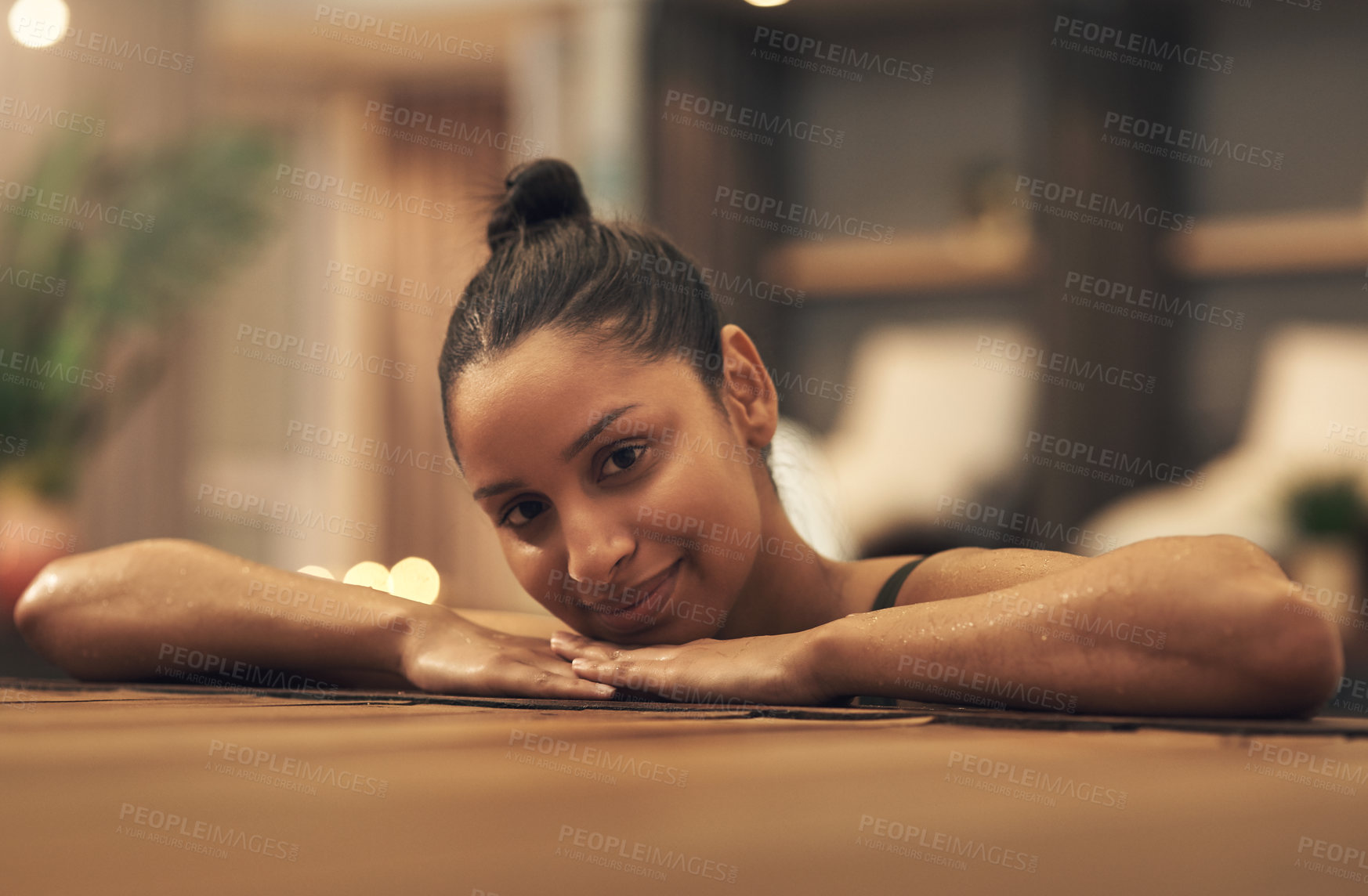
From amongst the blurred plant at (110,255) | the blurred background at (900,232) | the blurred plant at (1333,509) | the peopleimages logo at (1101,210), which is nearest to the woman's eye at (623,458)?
the blurred background at (900,232)

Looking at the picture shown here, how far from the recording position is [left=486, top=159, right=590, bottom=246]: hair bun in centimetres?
108

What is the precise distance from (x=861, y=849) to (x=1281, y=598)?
39 centimetres

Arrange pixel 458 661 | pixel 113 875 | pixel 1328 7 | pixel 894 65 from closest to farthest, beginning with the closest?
pixel 113 875 → pixel 458 661 → pixel 1328 7 → pixel 894 65

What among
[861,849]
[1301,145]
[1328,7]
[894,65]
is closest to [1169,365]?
[1301,145]

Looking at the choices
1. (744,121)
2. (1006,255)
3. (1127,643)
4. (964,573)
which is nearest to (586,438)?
(964,573)

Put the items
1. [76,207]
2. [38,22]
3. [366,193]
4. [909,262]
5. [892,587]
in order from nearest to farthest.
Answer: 1. [892,587]
2. [76,207]
3. [38,22]
4. [909,262]
5. [366,193]

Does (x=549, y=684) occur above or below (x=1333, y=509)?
below

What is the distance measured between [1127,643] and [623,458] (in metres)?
0.41

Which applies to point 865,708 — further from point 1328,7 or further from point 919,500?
point 1328,7

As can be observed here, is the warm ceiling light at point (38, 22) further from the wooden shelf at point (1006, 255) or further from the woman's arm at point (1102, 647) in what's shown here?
the woman's arm at point (1102, 647)

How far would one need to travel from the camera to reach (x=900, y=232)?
3.42 m

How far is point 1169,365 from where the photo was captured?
2975 millimetres

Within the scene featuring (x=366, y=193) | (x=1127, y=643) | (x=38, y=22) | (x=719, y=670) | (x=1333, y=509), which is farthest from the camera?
(x=366, y=193)

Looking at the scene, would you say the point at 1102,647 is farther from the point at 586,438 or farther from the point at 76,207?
the point at 76,207
